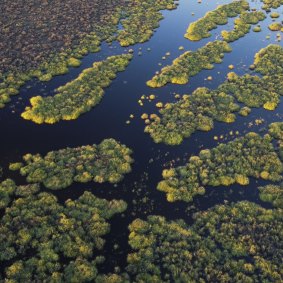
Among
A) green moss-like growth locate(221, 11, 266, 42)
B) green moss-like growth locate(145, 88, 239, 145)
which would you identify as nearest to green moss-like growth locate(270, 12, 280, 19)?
green moss-like growth locate(221, 11, 266, 42)

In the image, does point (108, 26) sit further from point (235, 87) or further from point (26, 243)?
point (26, 243)

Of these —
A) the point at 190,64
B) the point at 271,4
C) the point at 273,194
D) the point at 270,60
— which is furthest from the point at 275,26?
the point at 273,194

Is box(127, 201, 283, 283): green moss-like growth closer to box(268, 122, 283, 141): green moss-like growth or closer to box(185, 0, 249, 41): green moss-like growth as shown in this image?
box(268, 122, 283, 141): green moss-like growth

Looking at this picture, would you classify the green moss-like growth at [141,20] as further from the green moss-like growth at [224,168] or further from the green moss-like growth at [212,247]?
the green moss-like growth at [212,247]

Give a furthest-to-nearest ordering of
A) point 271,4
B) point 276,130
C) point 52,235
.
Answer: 1. point 271,4
2. point 276,130
3. point 52,235

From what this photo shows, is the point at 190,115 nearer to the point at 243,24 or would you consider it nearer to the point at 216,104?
the point at 216,104
